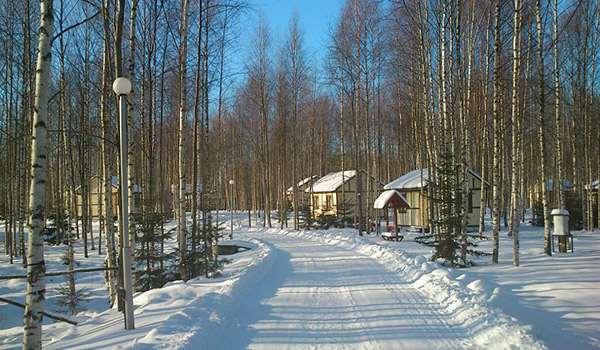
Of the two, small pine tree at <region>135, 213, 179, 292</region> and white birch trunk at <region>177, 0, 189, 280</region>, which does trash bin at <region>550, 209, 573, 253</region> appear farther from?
small pine tree at <region>135, 213, 179, 292</region>

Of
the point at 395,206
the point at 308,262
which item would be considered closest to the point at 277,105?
the point at 395,206

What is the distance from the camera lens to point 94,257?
1972 centimetres

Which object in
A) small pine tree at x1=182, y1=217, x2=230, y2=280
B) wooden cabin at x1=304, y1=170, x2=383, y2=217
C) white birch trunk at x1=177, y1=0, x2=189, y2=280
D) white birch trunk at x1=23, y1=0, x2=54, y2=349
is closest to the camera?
white birch trunk at x1=23, y1=0, x2=54, y2=349

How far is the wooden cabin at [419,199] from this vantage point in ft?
78.1

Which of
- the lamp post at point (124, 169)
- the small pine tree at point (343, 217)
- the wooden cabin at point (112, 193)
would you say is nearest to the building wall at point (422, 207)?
the small pine tree at point (343, 217)

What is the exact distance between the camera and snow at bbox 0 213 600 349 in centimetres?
493

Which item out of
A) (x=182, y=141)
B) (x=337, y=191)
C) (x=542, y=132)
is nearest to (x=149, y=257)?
(x=182, y=141)

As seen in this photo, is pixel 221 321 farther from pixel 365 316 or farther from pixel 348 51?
pixel 348 51

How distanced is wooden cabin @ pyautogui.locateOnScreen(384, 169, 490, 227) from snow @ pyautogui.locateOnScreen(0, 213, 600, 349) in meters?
13.3

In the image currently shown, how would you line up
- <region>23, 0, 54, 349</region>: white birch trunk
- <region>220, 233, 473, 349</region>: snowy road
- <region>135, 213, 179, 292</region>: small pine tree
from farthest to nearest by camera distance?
A: <region>135, 213, 179, 292</region>: small pine tree < <region>220, 233, 473, 349</region>: snowy road < <region>23, 0, 54, 349</region>: white birch trunk

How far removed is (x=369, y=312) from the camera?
6.23 m

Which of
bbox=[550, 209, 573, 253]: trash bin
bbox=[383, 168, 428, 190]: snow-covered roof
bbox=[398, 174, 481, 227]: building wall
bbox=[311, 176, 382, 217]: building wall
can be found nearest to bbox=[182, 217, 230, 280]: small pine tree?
bbox=[550, 209, 573, 253]: trash bin

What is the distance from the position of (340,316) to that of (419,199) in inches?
804

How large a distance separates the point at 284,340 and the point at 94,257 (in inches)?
706
